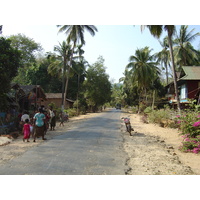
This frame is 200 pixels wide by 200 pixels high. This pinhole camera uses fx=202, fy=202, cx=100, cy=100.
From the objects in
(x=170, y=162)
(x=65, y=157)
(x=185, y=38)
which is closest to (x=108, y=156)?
(x=65, y=157)

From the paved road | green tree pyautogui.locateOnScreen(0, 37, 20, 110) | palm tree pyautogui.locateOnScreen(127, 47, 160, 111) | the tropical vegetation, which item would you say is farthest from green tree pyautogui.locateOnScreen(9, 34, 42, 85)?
the paved road

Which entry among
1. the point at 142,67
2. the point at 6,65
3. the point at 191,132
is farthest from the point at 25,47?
the point at 191,132

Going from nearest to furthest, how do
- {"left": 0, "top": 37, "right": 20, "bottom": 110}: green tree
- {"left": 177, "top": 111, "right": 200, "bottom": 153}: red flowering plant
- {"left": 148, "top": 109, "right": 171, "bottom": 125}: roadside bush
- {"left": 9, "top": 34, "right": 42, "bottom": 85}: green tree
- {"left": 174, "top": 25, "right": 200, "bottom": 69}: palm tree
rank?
{"left": 177, "top": 111, "right": 200, "bottom": 153}: red flowering plant, {"left": 0, "top": 37, "right": 20, "bottom": 110}: green tree, {"left": 148, "top": 109, "right": 171, "bottom": 125}: roadside bush, {"left": 174, "top": 25, "right": 200, "bottom": 69}: palm tree, {"left": 9, "top": 34, "right": 42, "bottom": 85}: green tree

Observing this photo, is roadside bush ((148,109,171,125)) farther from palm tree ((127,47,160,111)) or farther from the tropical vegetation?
palm tree ((127,47,160,111))

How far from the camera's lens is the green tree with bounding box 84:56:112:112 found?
39.4 meters

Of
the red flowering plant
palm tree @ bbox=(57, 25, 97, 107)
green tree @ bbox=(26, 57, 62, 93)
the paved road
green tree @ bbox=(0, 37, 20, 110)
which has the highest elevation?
A: palm tree @ bbox=(57, 25, 97, 107)

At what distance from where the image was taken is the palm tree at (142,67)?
100ft

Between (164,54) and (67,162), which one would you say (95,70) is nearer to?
(164,54)

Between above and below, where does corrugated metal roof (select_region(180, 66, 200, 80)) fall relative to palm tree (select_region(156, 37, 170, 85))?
below

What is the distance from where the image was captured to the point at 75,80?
41.3 metres

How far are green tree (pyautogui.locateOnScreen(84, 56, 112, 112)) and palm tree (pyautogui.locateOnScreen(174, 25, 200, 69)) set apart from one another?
1457cm

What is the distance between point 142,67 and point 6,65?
22486 mm

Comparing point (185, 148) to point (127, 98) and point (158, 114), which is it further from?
point (127, 98)

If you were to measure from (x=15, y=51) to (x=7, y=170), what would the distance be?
966 centimetres
